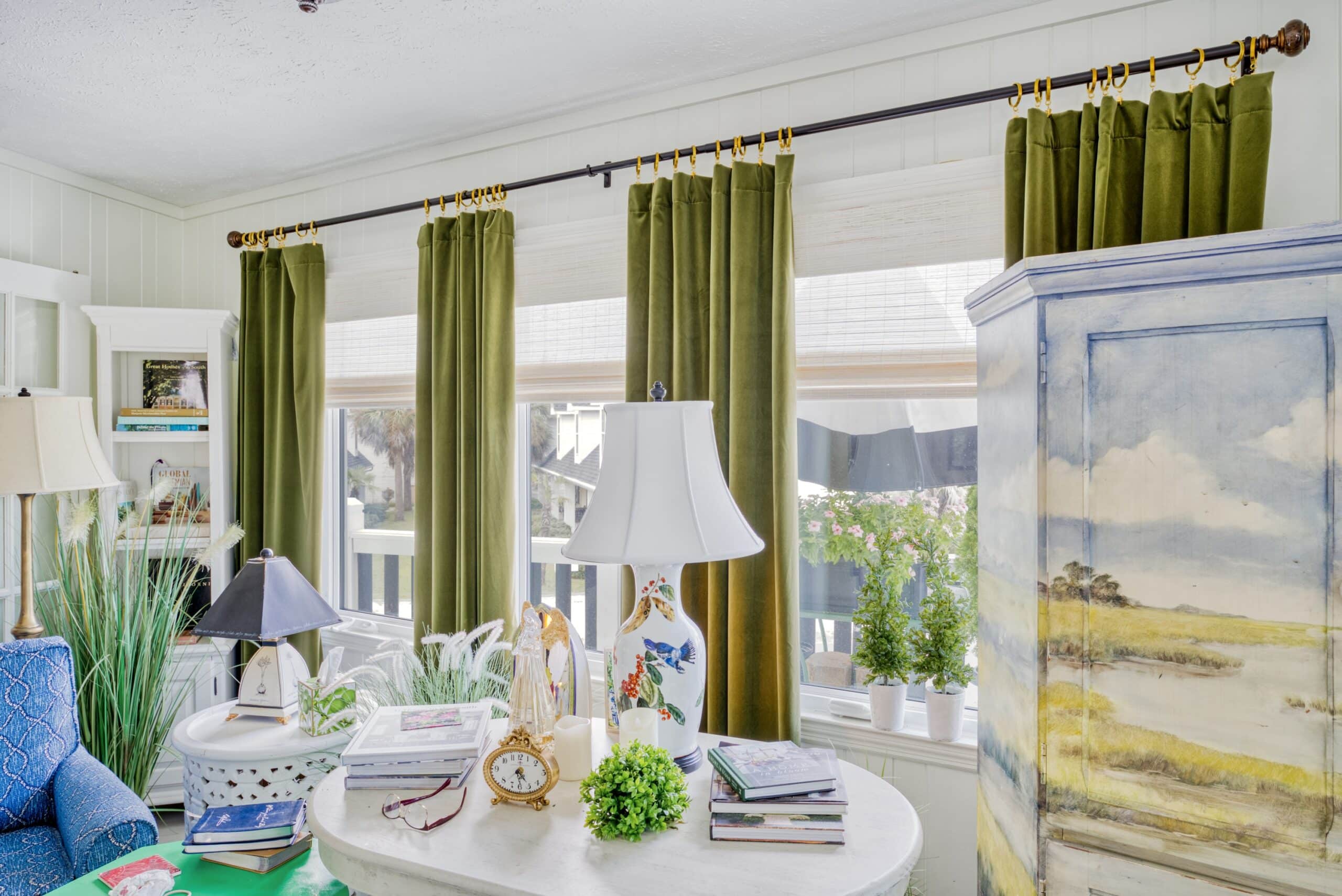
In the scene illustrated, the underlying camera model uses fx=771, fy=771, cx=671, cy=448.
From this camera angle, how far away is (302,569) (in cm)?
314

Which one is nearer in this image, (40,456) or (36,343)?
(40,456)

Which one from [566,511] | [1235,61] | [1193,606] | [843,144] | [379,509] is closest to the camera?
[1193,606]

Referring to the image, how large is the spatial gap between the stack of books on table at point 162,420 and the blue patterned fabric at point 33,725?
50.0 inches

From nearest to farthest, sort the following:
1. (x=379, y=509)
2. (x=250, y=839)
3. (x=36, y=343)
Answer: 1. (x=250, y=839)
2. (x=36, y=343)
3. (x=379, y=509)

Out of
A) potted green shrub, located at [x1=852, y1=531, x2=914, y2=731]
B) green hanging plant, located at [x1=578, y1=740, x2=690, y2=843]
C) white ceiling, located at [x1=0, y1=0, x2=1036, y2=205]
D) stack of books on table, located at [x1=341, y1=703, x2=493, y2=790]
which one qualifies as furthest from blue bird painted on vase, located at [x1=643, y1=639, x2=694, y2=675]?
white ceiling, located at [x1=0, y1=0, x2=1036, y2=205]

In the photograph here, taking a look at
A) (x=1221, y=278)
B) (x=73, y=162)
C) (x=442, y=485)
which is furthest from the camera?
(x=73, y=162)

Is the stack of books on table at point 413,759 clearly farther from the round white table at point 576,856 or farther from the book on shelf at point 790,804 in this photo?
the book on shelf at point 790,804

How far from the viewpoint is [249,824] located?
60.8 inches

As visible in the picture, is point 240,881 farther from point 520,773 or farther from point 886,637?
point 886,637

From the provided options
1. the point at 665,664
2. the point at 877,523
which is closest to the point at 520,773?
the point at 665,664

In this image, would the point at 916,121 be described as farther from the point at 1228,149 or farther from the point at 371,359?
the point at 371,359

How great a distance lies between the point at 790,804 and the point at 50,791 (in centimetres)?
200

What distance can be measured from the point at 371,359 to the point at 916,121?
7.28 feet

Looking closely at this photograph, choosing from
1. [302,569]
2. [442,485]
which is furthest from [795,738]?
[302,569]
